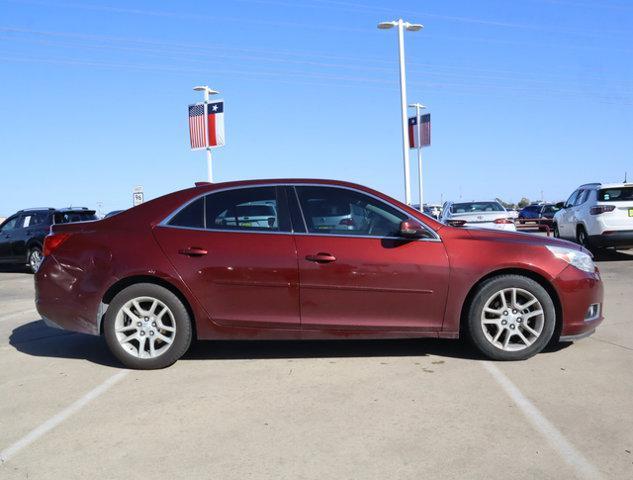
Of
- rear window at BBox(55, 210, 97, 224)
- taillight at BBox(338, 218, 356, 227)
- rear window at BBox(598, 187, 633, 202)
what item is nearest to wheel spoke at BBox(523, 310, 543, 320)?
taillight at BBox(338, 218, 356, 227)

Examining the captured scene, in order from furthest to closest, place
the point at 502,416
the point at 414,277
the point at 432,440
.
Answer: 1. the point at 414,277
2. the point at 502,416
3. the point at 432,440

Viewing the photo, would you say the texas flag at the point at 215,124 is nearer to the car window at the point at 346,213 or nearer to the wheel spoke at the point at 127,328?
the car window at the point at 346,213

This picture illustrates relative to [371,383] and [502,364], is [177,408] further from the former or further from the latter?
[502,364]

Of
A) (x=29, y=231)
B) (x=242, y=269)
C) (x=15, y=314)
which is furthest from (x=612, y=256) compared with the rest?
(x=29, y=231)

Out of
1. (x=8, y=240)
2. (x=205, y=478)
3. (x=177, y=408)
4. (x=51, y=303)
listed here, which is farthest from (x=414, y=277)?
(x=8, y=240)

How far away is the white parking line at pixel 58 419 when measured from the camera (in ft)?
11.9

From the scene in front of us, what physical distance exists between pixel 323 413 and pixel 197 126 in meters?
15.6

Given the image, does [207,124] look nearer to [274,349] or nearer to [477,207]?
[477,207]

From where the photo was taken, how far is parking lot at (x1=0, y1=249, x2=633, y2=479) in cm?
336

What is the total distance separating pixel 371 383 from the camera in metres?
4.73

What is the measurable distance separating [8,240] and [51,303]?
455 inches

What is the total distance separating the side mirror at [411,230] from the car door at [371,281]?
0.06 m

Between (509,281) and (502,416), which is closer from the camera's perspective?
(502,416)

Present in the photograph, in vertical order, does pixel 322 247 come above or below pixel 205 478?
above
